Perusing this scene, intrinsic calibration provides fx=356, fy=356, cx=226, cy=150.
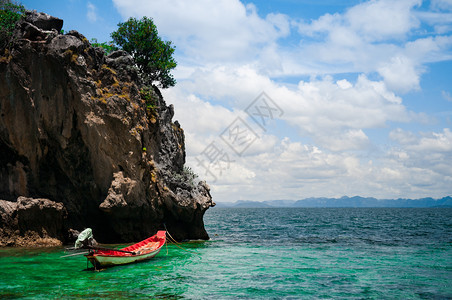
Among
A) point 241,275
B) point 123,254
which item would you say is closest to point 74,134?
point 123,254

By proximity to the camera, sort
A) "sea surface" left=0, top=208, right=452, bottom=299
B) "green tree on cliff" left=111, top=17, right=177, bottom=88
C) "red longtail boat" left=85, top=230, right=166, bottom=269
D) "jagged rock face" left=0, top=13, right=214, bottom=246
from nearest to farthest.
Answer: "sea surface" left=0, top=208, right=452, bottom=299 < "red longtail boat" left=85, top=230, right=166, bottom=269 < "jagged rock face" left=0, top=13, right=214, bottom=246 < "green tree on cliff" left=111, top=17, right=177, bottom=88

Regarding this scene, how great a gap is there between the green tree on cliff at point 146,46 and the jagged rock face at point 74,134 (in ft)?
17.7

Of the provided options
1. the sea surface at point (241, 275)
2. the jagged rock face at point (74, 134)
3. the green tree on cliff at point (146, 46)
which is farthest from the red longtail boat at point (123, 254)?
the green tree on cliff at point (146, 46)

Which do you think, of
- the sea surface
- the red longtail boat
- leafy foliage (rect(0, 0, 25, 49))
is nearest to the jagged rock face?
leafy foliage (rect(0, 0, 25, 49))

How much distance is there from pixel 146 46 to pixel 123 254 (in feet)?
66.9

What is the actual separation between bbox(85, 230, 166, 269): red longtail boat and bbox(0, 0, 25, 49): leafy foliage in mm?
17327

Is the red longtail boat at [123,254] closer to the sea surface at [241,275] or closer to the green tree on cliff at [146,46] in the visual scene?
the sea surface at [241,275]

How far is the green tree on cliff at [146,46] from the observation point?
1313 inches

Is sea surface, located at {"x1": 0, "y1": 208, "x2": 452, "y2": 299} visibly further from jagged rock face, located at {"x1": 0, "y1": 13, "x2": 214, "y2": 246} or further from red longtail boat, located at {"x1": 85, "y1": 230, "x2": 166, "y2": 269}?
jagged rock face, located at {"x1": 0, "y1": 13, "x2": 214, "y2": 246}

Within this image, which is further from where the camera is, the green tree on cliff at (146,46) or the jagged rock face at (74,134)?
the green tree on cliff at (146,46)

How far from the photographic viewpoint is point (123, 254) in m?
20.8

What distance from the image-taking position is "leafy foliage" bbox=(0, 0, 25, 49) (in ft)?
85.9

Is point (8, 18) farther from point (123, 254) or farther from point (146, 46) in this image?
point (123, 254)

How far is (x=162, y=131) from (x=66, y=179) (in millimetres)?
9293
